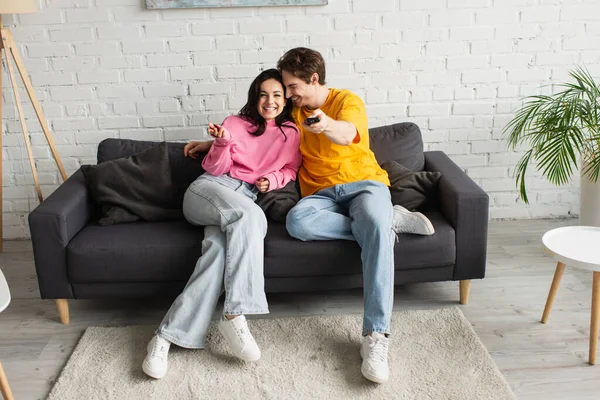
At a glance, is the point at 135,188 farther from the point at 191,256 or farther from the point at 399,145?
the point at 399,145

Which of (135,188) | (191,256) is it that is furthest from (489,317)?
(135,188)

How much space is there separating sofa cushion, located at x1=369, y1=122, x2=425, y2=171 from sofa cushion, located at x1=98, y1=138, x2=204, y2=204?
824 mm

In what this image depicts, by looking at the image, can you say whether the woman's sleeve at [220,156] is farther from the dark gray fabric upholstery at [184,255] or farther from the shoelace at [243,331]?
the shoelace at [243,331]

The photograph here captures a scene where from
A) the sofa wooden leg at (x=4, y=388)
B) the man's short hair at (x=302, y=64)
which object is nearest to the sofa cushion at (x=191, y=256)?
the sofa wooden leg at (x=4, y=388)

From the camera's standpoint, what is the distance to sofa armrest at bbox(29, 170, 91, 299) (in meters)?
2.53

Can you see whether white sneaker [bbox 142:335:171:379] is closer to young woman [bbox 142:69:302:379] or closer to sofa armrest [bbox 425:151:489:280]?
young woman [bbox 142:69:302:379]

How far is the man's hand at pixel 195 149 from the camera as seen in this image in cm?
293

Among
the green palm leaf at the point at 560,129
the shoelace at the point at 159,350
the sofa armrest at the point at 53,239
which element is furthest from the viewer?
the green palm leaf at the point at 560,129

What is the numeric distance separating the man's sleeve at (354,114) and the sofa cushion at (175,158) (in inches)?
29.5

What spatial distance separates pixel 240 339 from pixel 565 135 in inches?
67.8

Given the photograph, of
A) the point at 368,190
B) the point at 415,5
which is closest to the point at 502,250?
the point at 368,190

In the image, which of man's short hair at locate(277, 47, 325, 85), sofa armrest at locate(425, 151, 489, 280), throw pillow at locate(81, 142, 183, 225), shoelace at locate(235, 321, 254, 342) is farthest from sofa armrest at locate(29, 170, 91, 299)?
sofa armrest at locate(425, 151, 489, 280)

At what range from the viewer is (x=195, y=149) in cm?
293

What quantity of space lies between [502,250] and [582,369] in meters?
1.07
